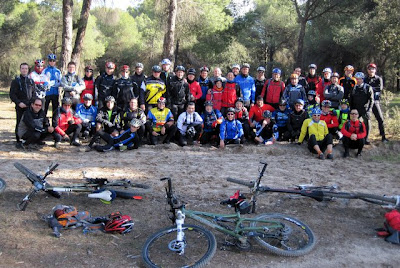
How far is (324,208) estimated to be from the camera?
572 centimetres

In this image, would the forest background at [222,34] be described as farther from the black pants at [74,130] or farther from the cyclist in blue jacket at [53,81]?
the black pants at [74,130]

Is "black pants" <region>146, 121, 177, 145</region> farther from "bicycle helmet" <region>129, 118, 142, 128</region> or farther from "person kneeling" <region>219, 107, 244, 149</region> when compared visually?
"person kneeling" <region>219, 107, 244, 149</region>

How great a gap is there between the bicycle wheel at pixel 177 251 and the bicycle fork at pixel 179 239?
1 cm

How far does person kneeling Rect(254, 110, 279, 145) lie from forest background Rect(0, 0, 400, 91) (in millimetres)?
5802

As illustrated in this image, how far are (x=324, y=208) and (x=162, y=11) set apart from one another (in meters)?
12.4

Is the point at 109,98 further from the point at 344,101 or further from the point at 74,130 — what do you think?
the point at 344,101

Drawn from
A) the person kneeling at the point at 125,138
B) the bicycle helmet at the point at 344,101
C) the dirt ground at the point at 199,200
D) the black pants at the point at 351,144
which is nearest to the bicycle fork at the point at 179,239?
the dirt ground at the point at 199,200

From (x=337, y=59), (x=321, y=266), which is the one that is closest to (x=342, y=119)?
(x=321, y=266)

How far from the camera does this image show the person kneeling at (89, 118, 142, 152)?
8961 millimetres

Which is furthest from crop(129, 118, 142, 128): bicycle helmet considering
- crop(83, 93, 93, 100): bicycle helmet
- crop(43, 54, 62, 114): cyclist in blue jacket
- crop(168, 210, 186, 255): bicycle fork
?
crop(168, 210, 186, 255): bicycle fork

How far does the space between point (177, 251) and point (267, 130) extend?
664cm

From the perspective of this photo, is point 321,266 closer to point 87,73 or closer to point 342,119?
point 342,119

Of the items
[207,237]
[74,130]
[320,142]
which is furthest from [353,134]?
[74,130]

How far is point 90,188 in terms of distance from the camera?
18.4 feet
